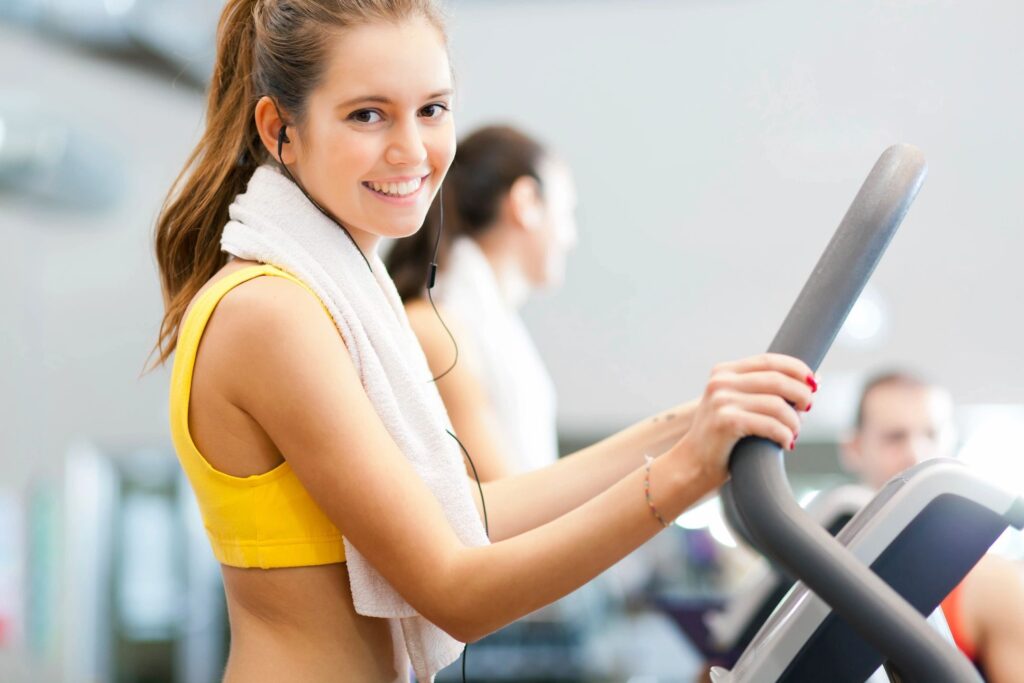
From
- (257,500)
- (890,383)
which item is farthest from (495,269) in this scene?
(257,500)

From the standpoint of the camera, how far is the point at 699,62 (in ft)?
19.2

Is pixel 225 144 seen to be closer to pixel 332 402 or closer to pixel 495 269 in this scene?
pixel 332 402

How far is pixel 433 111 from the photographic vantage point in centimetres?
122

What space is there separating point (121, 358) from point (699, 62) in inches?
128

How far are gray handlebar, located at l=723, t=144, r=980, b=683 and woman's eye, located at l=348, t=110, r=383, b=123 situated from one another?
1.50 ft

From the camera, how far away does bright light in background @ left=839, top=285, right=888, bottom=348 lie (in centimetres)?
551

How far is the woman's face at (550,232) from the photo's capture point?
2.65 meters

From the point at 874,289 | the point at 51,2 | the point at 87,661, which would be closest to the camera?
the point at 51,2

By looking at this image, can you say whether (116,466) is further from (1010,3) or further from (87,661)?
(1010,3)

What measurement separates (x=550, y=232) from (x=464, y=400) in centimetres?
65

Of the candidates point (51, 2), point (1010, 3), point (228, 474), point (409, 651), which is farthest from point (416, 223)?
point (1010, 3)

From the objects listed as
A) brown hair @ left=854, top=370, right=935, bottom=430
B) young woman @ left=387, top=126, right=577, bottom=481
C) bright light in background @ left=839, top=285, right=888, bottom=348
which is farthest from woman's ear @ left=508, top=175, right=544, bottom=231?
bright light in background @ left=839, top=285, right=888, bottom=348

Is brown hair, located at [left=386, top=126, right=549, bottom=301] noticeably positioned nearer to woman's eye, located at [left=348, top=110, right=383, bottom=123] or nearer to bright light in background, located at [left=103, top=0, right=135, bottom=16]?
woman's eye, located at [left=348, top=110, right=383, bottom=123]

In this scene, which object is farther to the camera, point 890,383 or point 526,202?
point 890,383
